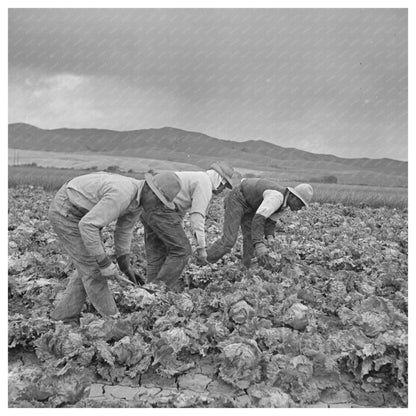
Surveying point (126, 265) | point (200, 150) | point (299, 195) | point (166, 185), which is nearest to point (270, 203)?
point (299, 195)

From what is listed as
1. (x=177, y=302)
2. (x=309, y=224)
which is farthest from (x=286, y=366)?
(x=309, y=224)

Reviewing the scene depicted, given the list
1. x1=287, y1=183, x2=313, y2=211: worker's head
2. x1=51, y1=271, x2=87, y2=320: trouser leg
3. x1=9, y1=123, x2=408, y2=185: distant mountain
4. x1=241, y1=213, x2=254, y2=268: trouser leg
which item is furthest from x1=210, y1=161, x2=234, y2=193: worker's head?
x1=9, y1=123, x2=408, y2=185: distant mountain

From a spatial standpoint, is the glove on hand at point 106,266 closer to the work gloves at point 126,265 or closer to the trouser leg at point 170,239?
the work gloves at point 126,265

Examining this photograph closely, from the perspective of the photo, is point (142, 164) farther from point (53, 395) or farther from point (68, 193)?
point (53, 395)

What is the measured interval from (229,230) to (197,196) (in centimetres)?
103

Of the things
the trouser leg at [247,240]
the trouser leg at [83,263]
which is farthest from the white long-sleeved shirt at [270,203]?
the trouser leg at [83,263]

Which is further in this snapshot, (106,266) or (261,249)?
(261,249)

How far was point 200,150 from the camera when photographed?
9398 millimetres

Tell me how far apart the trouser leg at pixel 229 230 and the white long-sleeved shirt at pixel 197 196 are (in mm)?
743

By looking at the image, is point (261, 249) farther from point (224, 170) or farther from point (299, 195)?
point (224, 170)

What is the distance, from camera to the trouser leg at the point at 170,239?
430 cm

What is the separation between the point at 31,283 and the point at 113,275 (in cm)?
150

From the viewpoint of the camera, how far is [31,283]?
15.5 feet

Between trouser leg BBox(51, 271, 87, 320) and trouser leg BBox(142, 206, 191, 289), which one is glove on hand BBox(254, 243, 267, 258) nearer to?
trouser leg BBox(142, 206, 191, 289)
